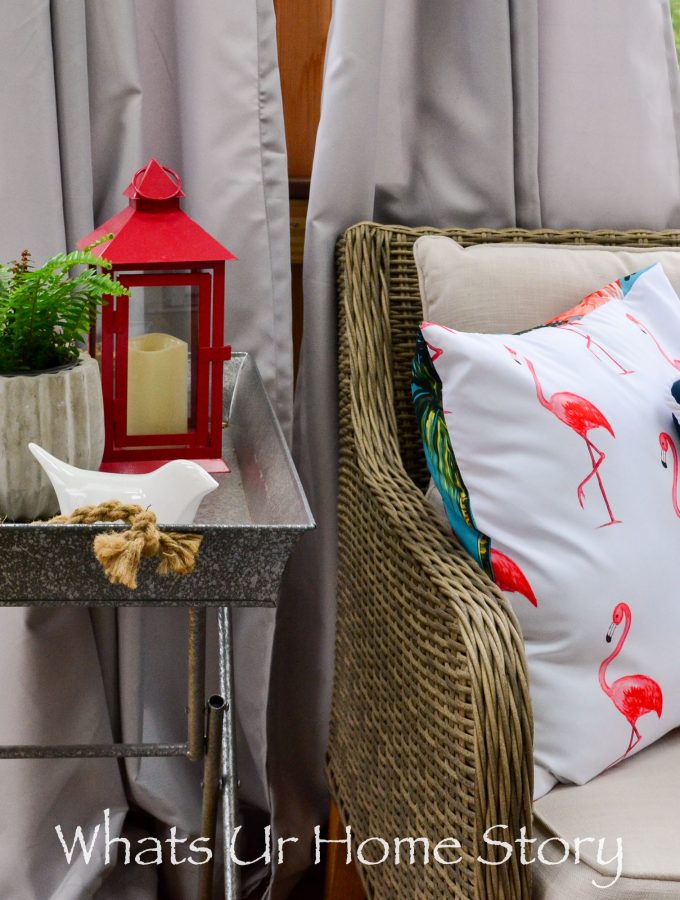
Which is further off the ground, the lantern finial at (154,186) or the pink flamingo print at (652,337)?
the lantern finial at (154,186)

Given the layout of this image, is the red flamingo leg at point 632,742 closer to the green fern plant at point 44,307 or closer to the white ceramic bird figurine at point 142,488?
the white ceramic bird figurine at point 142,488

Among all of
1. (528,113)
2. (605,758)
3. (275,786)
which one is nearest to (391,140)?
(528,113)

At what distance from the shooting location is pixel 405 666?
0.88 metres

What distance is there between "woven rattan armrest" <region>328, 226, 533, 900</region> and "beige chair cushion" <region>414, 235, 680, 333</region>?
0.27 ft

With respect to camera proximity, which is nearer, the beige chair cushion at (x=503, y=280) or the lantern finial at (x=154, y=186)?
the lantern finial at (x=154, y=186)

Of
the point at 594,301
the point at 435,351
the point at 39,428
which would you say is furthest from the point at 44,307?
the point at 594,301

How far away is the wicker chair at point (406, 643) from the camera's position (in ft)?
2.37

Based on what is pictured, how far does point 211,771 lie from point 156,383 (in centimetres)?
42

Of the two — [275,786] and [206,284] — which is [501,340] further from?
[275,786]

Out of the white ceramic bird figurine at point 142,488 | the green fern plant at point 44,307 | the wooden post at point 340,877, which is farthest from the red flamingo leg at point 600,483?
the wooden post at point 340,877

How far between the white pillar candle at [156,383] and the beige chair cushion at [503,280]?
1.04ft

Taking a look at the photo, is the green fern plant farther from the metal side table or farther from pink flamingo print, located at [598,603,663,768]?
pink flamingo print, located at [598,603,663,768]

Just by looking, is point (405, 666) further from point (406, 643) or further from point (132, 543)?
point (132, 543)

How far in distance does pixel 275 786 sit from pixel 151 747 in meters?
0.37
